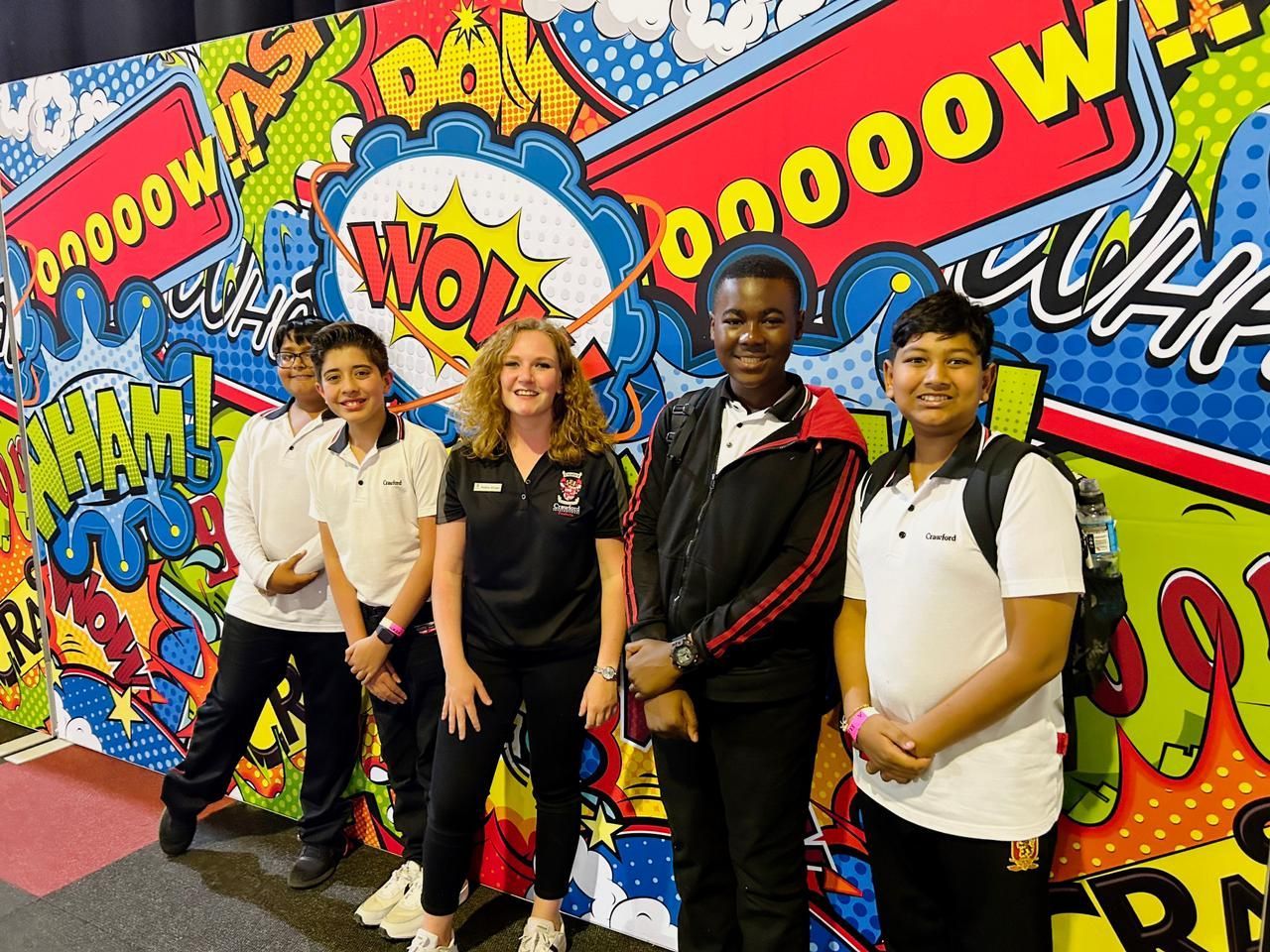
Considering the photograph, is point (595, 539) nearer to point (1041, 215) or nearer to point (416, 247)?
point (416, 247)

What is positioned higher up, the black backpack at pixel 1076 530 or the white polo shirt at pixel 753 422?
the white polo shirt at pixel 753 422

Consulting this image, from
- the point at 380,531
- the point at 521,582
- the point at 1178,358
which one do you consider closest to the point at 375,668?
the point at 380,531

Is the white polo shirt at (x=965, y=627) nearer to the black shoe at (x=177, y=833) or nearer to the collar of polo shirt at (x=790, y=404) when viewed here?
the collar of polo shirt at (x=790, y=404)

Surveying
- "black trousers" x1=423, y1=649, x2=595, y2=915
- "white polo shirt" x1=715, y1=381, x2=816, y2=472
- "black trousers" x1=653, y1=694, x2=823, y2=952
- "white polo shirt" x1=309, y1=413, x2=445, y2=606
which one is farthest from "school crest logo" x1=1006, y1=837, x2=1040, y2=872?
"white polo shirt" x1=309, y1=413, x2=445, y2=606

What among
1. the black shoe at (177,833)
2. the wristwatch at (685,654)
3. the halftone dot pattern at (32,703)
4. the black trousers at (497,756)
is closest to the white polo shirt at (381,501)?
the black trousers at (497,756)

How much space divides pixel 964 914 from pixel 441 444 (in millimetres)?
1606

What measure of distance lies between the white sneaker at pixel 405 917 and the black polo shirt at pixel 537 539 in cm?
76

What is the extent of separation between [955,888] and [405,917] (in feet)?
4.77

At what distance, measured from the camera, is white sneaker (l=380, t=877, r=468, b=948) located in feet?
7.41

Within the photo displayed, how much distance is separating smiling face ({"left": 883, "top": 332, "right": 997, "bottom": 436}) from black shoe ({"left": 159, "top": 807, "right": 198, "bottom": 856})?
2469 millimetres

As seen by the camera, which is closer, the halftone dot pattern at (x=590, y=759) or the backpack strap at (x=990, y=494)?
the backpack strap at (x=990, y=494)

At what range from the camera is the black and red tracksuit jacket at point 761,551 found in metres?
1.67

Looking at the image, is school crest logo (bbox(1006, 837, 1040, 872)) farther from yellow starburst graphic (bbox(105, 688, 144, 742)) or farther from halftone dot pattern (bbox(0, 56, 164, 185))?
halftone dot pattern (bbox(0, 56, 164, 185))

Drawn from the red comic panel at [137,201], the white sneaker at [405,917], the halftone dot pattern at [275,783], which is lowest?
the white sneaker at [405,917]
